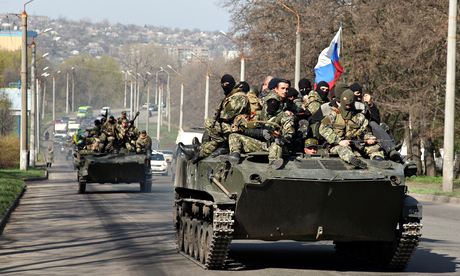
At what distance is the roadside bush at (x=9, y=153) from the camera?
211 ft

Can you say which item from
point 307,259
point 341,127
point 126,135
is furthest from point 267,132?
point 126,135

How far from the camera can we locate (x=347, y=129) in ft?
49.1

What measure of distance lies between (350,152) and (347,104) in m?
0.89

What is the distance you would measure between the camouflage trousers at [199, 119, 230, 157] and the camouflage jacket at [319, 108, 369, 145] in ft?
4.19

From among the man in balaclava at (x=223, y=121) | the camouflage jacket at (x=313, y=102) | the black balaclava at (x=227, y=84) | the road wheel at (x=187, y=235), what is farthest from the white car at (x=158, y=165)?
the man in balaclava at (x=223, y=121)

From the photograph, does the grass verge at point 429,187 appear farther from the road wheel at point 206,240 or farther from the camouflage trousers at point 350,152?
the road wheel at point 206,240

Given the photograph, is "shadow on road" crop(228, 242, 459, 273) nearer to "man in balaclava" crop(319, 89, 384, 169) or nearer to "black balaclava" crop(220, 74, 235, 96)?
"man in balaclava" crop(319, 89, 384, 169)

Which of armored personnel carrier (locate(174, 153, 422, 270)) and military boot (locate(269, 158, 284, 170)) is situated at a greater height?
military boot (locate(269, 158, 284, 170))

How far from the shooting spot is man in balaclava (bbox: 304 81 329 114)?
1611 cm

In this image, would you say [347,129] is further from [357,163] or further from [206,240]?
[206,240]

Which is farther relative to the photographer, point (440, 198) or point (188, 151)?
point (440, 198)

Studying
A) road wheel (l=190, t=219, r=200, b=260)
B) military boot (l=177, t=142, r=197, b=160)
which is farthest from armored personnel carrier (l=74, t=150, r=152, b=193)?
road wheel (l=190, t=219, r=200, b=260)

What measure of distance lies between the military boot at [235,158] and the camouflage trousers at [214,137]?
109 centimetres

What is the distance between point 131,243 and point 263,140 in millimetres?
4199
